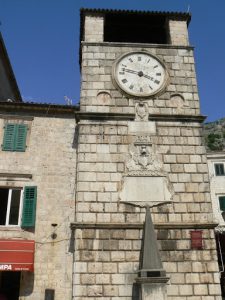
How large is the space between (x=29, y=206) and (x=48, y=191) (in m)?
0.83

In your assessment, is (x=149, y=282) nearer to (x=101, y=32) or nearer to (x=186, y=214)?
(x=186, y=214)

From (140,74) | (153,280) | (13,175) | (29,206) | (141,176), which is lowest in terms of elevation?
(153,280)

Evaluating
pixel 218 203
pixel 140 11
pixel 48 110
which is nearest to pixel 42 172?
pixel 48 110

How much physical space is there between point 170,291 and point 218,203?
54.9 feet

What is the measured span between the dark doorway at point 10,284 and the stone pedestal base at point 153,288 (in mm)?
4331

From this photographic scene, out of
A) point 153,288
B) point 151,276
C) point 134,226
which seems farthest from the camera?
point 134,226

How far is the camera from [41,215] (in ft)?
37.6

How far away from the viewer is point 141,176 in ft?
36.4

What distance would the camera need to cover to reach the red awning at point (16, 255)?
33.4 feet

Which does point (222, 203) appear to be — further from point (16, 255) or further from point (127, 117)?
point (16, 255)

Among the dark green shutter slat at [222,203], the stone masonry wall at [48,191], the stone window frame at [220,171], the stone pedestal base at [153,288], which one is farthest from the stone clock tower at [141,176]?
the stone window frame at [220,171]

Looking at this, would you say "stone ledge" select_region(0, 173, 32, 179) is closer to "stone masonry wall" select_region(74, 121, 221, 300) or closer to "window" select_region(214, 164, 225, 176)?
"stone masonry wall" select_region(74, 121, 221, 300)

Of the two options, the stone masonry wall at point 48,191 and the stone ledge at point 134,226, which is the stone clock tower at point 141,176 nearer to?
the stone ledge at point 134,226

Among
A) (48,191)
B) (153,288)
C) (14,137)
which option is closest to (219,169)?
(48,191)
